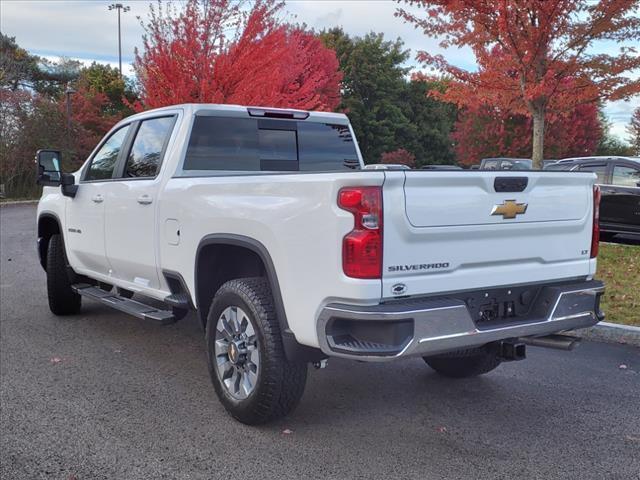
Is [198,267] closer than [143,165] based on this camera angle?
Yes

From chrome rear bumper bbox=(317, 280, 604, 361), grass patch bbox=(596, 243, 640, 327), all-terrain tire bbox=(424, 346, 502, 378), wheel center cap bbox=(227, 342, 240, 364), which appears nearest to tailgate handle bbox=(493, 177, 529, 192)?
chrome rear bumper bbox=(317, 280, 604, 361)

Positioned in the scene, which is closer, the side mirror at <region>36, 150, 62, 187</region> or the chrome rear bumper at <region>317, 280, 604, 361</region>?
the chrome rear bumper at <region>317, 280, 604, 361</region>

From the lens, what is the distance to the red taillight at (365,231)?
316cm

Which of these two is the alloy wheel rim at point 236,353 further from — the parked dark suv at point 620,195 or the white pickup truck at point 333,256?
the parked dark suv at point 620,195

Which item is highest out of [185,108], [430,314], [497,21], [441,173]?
[497,21]

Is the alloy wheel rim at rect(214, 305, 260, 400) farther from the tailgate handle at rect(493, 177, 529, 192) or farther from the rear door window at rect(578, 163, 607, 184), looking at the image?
the rear door window at rect(578, 163, 607, 184)

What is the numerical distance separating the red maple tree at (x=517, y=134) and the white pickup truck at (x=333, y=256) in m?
29.9

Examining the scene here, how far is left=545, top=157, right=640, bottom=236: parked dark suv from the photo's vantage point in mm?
12047

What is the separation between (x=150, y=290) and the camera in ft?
16.9

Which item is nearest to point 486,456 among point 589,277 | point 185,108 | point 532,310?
point 532,310

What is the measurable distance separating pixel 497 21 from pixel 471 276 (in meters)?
8.00

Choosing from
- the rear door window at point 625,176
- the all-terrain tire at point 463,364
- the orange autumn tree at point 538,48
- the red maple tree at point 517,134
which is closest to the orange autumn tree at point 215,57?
the orange autumn tree at point 538,48

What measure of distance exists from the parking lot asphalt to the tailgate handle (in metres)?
1.48

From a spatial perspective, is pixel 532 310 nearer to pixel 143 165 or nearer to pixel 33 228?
pixel 143 165
